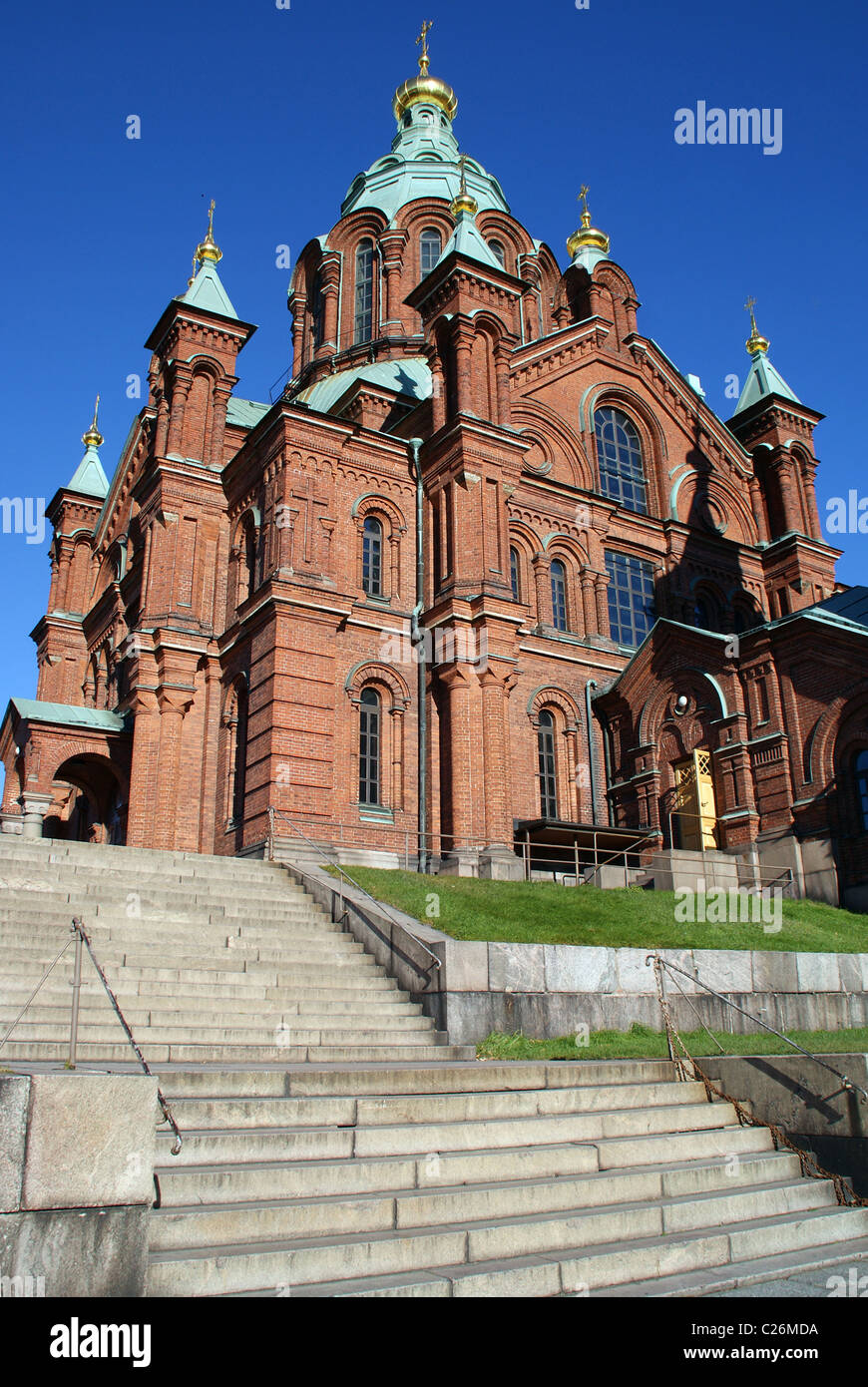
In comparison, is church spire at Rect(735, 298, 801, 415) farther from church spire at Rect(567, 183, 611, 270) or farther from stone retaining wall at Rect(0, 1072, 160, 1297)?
stone retaining wall at Rect(0, 1072, 160, 1297)

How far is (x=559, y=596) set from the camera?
26.1 m

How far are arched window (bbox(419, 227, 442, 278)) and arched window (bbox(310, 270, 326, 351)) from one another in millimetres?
3602

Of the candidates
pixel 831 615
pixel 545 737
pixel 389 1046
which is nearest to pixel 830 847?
pixel 831 615

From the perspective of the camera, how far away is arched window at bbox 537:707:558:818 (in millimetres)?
23750

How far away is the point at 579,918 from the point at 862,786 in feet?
29.2

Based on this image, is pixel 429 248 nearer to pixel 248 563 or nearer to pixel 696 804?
pixel 248 563

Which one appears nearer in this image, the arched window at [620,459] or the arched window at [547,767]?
the arched window at [547,767]

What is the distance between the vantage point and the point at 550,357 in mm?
28141

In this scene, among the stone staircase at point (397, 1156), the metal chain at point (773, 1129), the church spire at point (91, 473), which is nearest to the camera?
the stone staircase at point (397, 1156)

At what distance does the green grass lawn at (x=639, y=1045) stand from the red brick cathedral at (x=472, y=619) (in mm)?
8353

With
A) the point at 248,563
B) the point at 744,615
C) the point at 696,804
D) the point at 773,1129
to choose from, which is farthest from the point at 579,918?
the point at 744,615

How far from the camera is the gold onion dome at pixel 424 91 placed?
42.3 m

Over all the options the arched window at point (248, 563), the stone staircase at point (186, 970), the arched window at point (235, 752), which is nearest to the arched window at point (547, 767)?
the arched window at point (235, 752)

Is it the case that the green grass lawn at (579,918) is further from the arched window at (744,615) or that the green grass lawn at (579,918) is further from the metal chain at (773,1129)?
the arched window at (744,615)
